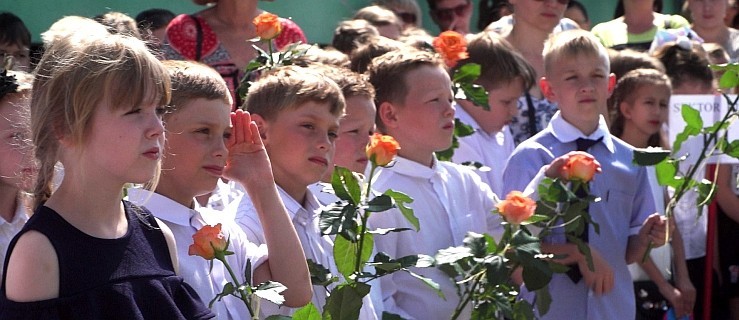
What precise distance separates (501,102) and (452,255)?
208cm

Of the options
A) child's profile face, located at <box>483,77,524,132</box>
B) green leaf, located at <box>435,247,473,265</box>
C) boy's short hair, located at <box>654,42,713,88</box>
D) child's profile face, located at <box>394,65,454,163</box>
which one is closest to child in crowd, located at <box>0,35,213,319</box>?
green leaf, located at <box>435,247,473,265</box>

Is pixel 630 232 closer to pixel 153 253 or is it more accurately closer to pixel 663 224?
pixel 663 224

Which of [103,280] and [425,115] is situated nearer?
[103,280]

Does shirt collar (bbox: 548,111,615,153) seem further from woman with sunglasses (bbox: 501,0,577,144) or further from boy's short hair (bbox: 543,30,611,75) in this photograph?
woman with sunglasses (bbox: 501,0,577,144)

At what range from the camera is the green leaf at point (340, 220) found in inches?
101

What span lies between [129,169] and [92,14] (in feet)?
13.0

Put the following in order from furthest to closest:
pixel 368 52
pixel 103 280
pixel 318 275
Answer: pixel 368 52 < pixel 318 275 < pixel 103 280

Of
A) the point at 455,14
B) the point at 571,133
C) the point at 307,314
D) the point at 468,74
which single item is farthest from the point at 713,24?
the point at 307,314

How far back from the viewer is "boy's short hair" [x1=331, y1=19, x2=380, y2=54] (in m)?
5.20

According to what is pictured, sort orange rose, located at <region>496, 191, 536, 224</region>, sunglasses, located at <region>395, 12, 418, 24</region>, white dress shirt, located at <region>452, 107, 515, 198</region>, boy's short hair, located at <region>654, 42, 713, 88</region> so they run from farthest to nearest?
sunglasses, located at <region>395, 12, 418, 24</region> → boy's short hair, located at <region>654, 42, 713, 88</region> → white dress shirt, located at <region>452, 107, 515, 198</region> → orange rose, located at <region>496, 191, 536, 224</region>

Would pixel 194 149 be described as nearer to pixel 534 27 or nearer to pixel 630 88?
pixel 630 88

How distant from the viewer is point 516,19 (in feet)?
18.7

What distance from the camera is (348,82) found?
3.70m

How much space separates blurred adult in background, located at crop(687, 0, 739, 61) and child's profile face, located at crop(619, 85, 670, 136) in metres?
1.85
